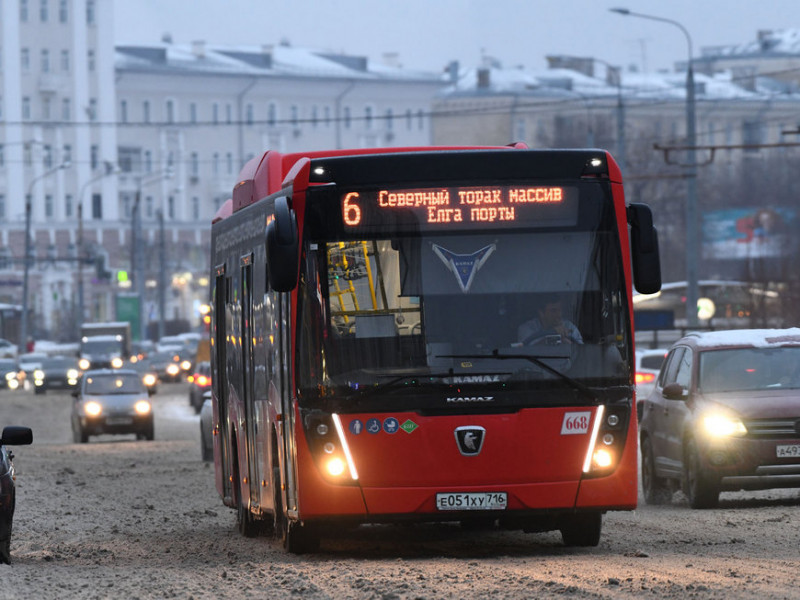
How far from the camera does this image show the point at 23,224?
11856 cm

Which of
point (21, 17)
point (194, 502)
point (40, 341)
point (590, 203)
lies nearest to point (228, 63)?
point (21, 17)

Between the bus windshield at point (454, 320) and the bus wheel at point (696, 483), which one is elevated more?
the bus windshield at point (454, 320)

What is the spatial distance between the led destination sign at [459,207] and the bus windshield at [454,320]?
0.27 ft

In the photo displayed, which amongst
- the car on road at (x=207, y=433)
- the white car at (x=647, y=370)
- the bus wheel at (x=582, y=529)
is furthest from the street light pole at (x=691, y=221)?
the bus wheel at (x=582, y=529)

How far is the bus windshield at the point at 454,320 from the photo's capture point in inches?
519

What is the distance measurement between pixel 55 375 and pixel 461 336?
211 feet

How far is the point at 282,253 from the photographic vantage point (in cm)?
1280

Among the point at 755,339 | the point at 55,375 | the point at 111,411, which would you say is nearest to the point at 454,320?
the point at 755,339

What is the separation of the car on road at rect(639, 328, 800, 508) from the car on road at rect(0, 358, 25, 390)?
218 feet

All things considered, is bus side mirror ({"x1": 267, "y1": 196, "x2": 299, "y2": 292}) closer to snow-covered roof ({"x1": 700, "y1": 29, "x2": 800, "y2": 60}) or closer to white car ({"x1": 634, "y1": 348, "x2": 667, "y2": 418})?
white car ({"x1": 634, "y1": 348, "x2": 667, "y2": 418})

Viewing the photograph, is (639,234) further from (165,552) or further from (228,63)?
(228,63)

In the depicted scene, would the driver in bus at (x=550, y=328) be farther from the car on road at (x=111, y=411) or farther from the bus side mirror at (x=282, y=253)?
the car on road at (x=111, y=411)

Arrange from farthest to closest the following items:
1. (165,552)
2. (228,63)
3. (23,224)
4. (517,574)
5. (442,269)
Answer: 1. (228,63)
2. (23,224)
3. (165,552)
4. (442,269)
5. (517,574)

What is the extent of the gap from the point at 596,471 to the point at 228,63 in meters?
123
